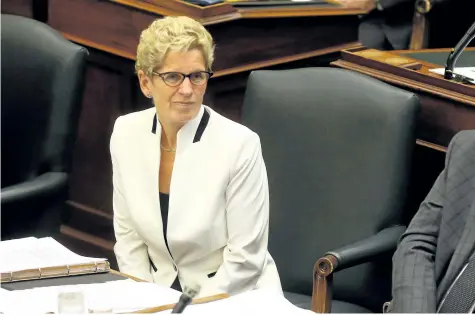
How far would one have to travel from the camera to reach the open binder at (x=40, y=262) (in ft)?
7.18

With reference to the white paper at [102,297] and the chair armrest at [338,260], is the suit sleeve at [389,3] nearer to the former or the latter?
the chair armrest at [338,260]

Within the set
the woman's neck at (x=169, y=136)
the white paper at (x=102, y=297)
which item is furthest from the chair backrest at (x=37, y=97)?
the white paper at (x=102, y=297)

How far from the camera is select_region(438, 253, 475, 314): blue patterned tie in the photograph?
7.68 ft

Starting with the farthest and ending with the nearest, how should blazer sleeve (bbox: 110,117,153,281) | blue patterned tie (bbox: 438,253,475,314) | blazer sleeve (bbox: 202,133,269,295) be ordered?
1. blazer sleeve (bbox: 110,117,153,281)
2. blazer sleeve (bbox: 202,133,269,295)
3. blue patterned tie (bbox: 438,253,475,314)

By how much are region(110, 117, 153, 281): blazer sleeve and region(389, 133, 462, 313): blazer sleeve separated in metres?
0.59

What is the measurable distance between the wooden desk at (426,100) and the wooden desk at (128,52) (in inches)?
21.5

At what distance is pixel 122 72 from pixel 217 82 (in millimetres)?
352

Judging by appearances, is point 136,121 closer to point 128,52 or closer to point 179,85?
point 179,85

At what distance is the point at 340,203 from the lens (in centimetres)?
281

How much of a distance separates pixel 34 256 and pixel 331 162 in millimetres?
888

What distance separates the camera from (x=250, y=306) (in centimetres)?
199

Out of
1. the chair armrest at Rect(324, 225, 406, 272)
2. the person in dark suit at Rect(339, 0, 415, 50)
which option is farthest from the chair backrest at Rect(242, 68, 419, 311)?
the person in dark suit at Rect(339, 0, 415, 50)

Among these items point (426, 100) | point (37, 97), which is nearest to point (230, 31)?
point (37, 97)

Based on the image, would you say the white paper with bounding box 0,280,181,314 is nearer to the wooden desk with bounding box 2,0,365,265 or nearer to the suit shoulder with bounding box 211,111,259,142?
the suit shoulder with bounding box 211,111,259,142
